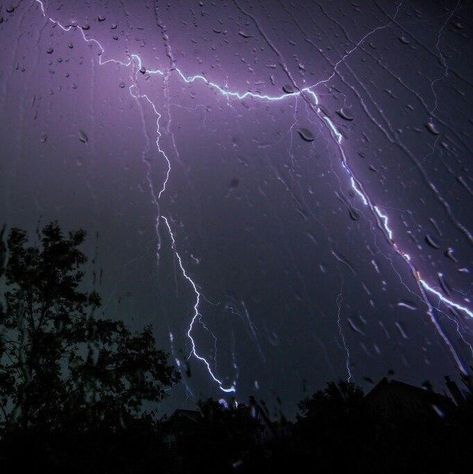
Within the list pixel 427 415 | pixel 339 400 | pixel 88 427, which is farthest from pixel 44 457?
pixel 339 400

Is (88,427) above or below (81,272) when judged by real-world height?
below

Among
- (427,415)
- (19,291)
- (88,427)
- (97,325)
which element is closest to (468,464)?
(427,415)

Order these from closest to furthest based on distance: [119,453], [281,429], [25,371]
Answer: [281,429] < [119,453] < [25,371]

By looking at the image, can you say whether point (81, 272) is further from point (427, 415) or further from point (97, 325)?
point (427, 415)

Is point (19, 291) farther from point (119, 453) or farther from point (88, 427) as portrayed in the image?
point (119, 453)

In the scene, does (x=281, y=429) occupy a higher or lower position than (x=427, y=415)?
higher

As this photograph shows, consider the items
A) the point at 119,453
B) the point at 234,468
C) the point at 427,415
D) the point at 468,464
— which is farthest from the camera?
the point at 427,415

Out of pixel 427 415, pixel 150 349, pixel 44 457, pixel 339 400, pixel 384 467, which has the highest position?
pixel 384 467

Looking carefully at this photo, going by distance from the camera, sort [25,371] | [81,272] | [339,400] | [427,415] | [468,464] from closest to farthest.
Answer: [468,464]
[25,371]
[427,415]
[81,272]
[339,400]

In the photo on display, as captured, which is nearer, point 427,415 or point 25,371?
point 25,371
